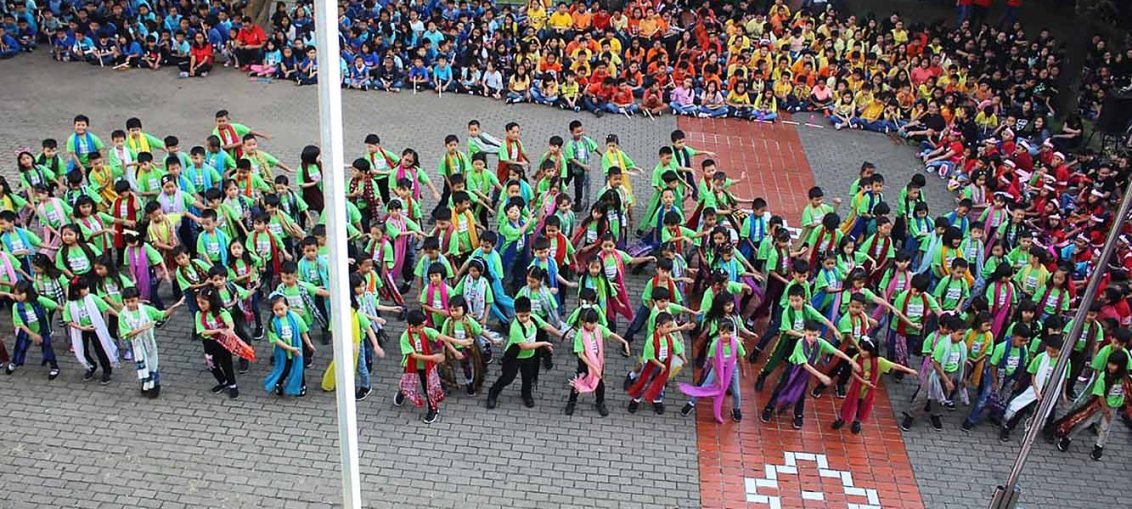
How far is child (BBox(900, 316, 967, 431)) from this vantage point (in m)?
7.76

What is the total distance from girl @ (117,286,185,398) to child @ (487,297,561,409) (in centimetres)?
256

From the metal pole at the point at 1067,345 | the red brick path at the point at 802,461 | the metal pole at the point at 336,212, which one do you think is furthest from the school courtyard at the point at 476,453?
the metal pole at the point at 336,212

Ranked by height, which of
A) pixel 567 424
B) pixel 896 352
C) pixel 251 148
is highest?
pixel 251 148

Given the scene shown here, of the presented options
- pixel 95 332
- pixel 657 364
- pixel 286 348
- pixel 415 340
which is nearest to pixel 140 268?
pixel 95 332

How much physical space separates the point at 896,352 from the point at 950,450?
991mm

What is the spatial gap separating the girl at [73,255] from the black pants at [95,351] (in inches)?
21.1

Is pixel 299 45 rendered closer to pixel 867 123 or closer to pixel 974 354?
pixel 867 123

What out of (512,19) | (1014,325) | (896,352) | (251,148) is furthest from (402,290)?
(512,19)

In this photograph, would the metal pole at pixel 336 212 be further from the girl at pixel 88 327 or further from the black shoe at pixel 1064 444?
the black shoe at pixel 1064 444

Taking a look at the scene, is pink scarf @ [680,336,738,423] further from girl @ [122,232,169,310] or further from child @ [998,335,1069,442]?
girl @ [122,232,169,310]

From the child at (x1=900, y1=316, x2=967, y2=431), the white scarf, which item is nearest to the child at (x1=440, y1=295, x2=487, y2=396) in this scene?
the white scarf

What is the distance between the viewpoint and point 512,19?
16547mm

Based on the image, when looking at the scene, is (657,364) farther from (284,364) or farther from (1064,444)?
(1064,444)

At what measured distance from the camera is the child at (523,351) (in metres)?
7.70
